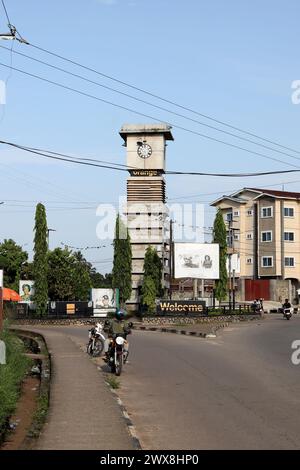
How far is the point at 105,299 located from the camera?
183ft

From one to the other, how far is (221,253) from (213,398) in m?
49.4

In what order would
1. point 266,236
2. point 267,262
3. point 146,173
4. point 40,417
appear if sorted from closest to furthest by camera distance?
point 40,417, point 146,173, point 266,236, point 267,262

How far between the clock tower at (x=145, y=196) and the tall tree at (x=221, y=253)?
15.8 feet

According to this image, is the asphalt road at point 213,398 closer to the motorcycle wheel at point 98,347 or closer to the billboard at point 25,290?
the motorcycle wheel at point 98,347

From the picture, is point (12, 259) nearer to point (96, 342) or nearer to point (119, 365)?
point (96, 342)

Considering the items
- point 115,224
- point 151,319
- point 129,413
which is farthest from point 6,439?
point 115,224

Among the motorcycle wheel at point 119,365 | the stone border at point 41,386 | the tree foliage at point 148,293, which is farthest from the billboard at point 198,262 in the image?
the motorcycle wheel at point 119,365

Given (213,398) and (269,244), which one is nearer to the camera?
(213,398)

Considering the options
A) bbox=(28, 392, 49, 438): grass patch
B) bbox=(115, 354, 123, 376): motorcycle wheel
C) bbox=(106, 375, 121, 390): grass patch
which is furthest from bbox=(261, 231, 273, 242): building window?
bbox=(28, 392, 49, 438): grass patch

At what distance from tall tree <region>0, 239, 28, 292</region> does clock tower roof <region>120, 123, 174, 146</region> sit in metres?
17.9

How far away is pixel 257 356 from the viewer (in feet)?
73.4

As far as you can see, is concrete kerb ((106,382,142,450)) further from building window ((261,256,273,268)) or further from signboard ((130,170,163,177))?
building window ((261,256,273,268))

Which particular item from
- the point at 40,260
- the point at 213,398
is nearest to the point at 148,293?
the point at 40,260
